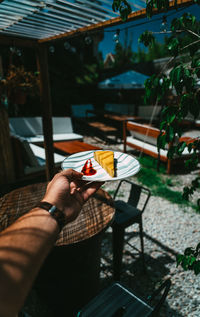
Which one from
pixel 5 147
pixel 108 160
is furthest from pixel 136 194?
pixel 5 147

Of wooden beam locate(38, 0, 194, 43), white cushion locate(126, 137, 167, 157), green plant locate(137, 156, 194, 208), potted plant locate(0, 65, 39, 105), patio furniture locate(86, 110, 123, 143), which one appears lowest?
green plant locate(137, 156, 194, 208)

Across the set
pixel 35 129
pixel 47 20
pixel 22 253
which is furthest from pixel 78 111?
pixel 22 253

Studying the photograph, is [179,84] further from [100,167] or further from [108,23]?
[108,23]

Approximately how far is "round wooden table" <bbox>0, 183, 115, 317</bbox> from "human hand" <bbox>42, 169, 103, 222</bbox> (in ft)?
1.94

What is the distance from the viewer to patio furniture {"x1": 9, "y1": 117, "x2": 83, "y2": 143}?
7.81 meters

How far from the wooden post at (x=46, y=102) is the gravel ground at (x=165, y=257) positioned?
6.96 feet

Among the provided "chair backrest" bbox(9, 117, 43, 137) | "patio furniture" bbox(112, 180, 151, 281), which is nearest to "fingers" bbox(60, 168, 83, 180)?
"patio furniture" bbox(112, 180, 151, 281)

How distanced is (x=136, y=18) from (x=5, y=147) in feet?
11.6

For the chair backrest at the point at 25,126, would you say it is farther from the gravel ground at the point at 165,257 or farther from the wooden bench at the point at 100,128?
the gravel ground at the point at 165,257

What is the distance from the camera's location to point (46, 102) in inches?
166

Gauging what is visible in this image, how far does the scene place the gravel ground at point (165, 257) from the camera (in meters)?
2.60

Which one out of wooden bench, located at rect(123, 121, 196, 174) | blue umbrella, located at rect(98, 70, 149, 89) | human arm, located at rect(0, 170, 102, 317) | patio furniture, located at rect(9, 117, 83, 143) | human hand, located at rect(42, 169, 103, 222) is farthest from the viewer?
blue umbrella, located at rect(98, 70, 149, 89)

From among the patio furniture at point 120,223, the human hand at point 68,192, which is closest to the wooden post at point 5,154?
the patio furniture at point 120,223

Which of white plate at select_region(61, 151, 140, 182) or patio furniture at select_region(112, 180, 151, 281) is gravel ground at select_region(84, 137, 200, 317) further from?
white plate at select_region(61, 151, 140, 182)
